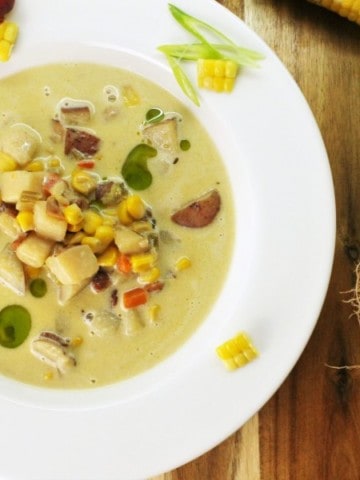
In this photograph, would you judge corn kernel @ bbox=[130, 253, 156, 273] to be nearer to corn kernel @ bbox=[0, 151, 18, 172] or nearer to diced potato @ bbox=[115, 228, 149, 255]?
diced potato @ bbox=[115, 228, 149, 255]

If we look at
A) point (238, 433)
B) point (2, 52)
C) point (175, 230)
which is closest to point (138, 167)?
point (175, 230)

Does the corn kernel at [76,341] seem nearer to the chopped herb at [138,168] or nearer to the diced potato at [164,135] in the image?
the chopped herb at [138,168]

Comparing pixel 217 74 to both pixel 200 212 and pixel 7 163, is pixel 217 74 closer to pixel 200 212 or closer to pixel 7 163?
pixel 200 212

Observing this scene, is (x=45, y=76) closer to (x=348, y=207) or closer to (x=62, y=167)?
(x=62, y=167)

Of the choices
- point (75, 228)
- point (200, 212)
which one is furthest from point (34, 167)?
point (200, 212)

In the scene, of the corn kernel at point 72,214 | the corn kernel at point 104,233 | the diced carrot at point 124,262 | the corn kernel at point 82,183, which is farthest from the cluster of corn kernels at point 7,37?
the diced carrot at point 124,262

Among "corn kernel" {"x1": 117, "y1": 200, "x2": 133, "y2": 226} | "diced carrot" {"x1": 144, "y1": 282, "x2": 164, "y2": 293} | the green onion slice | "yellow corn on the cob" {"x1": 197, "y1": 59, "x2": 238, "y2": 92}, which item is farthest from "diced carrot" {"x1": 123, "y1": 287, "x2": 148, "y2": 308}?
"yellow corn on the cob" {"x1": 197, "y1": 59, "x2": 238, "y2": 92}
